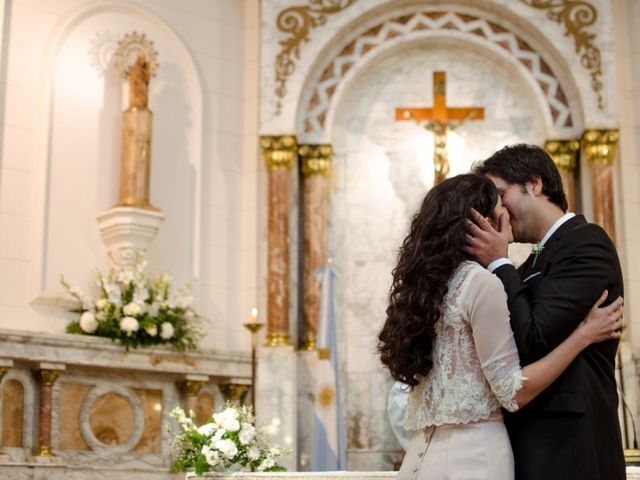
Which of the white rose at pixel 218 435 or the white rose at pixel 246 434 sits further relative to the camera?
the white rose at pixel 246 434

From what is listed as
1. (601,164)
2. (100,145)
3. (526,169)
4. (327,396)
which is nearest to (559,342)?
(526,169)

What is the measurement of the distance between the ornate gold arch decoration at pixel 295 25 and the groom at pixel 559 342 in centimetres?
762

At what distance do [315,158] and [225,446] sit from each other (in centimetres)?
514

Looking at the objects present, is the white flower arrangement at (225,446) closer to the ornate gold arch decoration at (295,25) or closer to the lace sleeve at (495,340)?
the lace sleeve at (495,340)

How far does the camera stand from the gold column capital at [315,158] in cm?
1085

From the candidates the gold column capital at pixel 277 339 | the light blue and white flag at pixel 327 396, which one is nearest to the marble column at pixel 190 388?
the gold column capital at pixel 277 339

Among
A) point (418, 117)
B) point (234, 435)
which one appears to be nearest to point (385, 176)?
A: point (418, 117)

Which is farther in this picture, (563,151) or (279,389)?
(563,151)

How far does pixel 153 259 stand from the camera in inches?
404

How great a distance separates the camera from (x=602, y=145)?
10570mm

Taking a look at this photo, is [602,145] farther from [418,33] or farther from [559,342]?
[559,342]

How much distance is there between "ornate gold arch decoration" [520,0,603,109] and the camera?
10.8m

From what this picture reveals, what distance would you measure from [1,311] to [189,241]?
6.74ft

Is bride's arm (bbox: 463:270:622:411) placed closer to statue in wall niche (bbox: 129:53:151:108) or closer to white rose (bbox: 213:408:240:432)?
white rose (bbox: 213:408:240:432)
